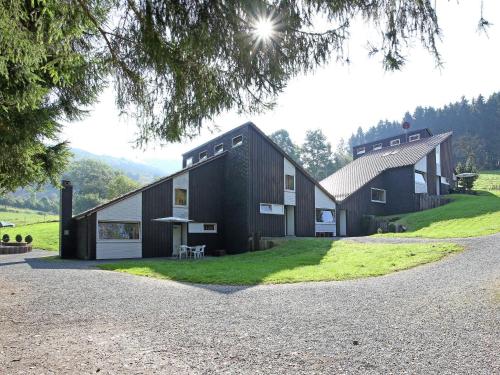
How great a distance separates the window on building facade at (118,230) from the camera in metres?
20.6

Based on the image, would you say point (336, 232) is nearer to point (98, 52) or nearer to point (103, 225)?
point (103, 225)

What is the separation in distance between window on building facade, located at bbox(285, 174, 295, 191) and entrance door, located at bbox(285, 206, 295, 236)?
55.4 inches

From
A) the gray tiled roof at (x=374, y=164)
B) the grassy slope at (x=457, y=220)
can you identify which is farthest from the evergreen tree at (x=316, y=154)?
the grassy slope at (x=457, y=220)

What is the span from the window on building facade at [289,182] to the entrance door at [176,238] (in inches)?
304

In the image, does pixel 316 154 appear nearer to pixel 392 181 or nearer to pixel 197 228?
pixel 392 181

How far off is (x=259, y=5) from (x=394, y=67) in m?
1.50

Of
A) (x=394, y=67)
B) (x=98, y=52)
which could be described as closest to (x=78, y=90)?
(x=98, y=52)

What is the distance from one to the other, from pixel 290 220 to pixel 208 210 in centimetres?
584

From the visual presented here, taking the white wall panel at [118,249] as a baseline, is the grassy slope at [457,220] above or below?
above

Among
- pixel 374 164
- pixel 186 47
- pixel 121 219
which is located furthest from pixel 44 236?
pixel 186 47

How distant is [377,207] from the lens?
31297mm

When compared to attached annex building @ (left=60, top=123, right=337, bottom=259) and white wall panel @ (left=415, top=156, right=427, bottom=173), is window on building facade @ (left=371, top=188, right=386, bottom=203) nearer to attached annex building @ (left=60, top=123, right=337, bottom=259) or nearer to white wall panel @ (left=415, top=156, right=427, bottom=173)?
white wall panel @ (left=415, top=156, right=427, bottom=173)

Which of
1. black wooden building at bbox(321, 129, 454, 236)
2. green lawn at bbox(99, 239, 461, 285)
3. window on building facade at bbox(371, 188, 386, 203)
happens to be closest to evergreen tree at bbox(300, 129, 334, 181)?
black wooden building at bbox(321, 129, 454, 236)

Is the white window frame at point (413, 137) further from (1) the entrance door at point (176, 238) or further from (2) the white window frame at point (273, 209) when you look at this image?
(1) the entrance door at point (176, 238)
